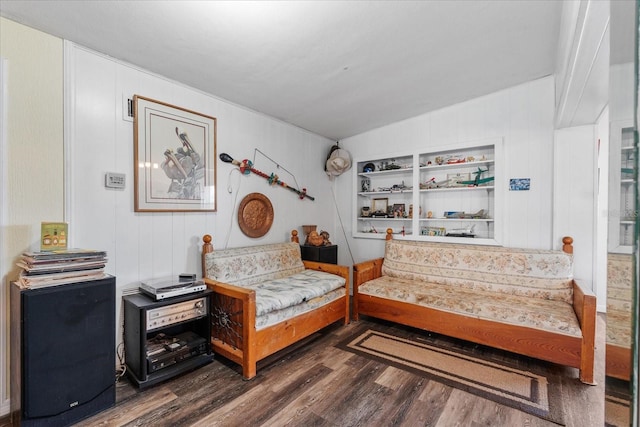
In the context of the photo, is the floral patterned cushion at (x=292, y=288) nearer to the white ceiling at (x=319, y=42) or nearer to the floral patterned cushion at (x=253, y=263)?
the floral patterned cushion at (x=253, y=263)

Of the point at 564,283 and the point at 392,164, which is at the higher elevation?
the point at 392,164

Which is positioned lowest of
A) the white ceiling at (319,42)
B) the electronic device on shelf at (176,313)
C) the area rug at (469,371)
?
the area rug at (469,371)

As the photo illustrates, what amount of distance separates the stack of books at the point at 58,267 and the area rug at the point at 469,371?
81.3 inches

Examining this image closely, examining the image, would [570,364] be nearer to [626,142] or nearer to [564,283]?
[564,283]

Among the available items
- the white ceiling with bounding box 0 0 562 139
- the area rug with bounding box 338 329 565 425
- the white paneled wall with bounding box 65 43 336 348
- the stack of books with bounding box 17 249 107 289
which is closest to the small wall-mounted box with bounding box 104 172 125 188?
the white paneled wall with bounding box 65 43 336 348

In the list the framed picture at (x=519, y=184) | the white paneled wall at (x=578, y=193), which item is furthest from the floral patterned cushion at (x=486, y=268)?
the framed picture at (x=519, y=184)

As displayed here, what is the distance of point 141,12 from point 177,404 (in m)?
2.46

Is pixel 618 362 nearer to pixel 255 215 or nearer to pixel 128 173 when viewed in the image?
pixel 128 173

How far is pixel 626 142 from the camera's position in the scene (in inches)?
14.7

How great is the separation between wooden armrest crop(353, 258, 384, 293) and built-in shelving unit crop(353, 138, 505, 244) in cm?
60

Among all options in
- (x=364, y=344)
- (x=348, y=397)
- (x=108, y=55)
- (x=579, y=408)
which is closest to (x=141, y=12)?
(x=108, y=55)

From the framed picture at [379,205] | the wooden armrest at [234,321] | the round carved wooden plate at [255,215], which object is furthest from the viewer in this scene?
the framed picture at [379,205]

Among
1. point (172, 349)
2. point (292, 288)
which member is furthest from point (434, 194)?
point (172, 349)

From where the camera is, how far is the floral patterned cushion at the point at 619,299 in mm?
364
